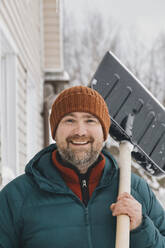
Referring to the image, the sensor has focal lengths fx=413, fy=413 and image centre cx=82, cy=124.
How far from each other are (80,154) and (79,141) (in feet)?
0.19

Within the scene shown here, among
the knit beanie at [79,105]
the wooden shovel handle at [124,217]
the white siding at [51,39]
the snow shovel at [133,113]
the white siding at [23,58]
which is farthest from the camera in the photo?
the white siding at [51,39]

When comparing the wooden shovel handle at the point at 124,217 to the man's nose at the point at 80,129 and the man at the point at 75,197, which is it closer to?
the man at the point at 75,197

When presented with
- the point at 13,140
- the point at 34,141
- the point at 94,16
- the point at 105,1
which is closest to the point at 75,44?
the point at 94,16

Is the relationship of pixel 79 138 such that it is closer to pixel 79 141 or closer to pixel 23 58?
pixel 79 141

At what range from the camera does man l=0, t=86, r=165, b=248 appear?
1.77m

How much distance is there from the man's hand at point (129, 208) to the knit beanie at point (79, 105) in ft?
1.11

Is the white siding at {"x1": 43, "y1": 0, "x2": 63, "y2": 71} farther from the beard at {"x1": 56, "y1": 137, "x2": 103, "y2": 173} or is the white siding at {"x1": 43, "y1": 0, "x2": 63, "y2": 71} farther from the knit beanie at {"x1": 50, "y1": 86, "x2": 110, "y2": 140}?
the beard at {"x1": 56, "y1": 137, "x2": 103, "y2": 173}

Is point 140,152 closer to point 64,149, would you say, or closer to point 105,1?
point 64,149

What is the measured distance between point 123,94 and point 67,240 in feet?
3.78

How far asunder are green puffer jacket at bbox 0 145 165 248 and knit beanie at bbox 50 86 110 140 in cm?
24

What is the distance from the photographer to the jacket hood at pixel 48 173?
1.81m

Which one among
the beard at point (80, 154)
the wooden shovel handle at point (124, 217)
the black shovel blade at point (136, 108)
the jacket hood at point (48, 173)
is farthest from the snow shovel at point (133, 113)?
the beard at point (80, 154)

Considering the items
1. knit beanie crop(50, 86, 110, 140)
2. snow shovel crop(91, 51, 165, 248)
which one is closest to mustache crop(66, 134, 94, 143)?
knit beanie crop(50, 86, 110, 140)

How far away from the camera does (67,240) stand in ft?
5.78
